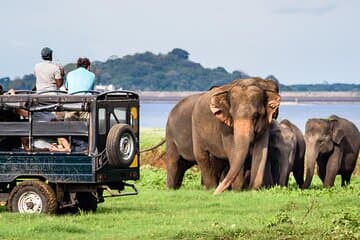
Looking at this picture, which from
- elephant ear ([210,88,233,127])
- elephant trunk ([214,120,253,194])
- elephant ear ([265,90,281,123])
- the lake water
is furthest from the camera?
the lake water

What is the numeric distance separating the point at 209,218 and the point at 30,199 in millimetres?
2570

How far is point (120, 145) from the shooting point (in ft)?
61.1

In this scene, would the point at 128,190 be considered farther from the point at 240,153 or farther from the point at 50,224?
the point at 50,224

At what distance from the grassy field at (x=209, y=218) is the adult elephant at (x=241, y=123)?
59.4 inches

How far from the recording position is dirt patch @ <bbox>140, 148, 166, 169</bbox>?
3913cm

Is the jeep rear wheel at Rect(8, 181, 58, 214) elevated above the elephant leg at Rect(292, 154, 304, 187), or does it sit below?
above

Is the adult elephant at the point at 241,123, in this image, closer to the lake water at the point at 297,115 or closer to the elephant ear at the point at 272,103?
the elephant ear at the point at 272,103

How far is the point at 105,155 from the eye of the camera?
18641 mm

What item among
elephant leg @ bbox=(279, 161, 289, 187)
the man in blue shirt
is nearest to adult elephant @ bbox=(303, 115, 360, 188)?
elephant leg @ bbox=(279, 161, 289, 187)

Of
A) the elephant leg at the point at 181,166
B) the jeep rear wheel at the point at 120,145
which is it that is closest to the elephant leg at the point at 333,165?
the elephant leg at the point at 181,166

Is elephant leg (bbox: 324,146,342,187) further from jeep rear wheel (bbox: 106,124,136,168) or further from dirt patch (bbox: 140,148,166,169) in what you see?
jeep rear wheel (bbox: 106,124,136,168)

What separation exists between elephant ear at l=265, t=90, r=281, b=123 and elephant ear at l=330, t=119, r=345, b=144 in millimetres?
6777

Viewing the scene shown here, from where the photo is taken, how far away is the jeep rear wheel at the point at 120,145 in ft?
60.6

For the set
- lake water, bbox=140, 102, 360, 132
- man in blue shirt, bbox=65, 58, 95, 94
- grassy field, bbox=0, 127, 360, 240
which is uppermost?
man in blue shirt, bbox=65, 58, 95, 94
